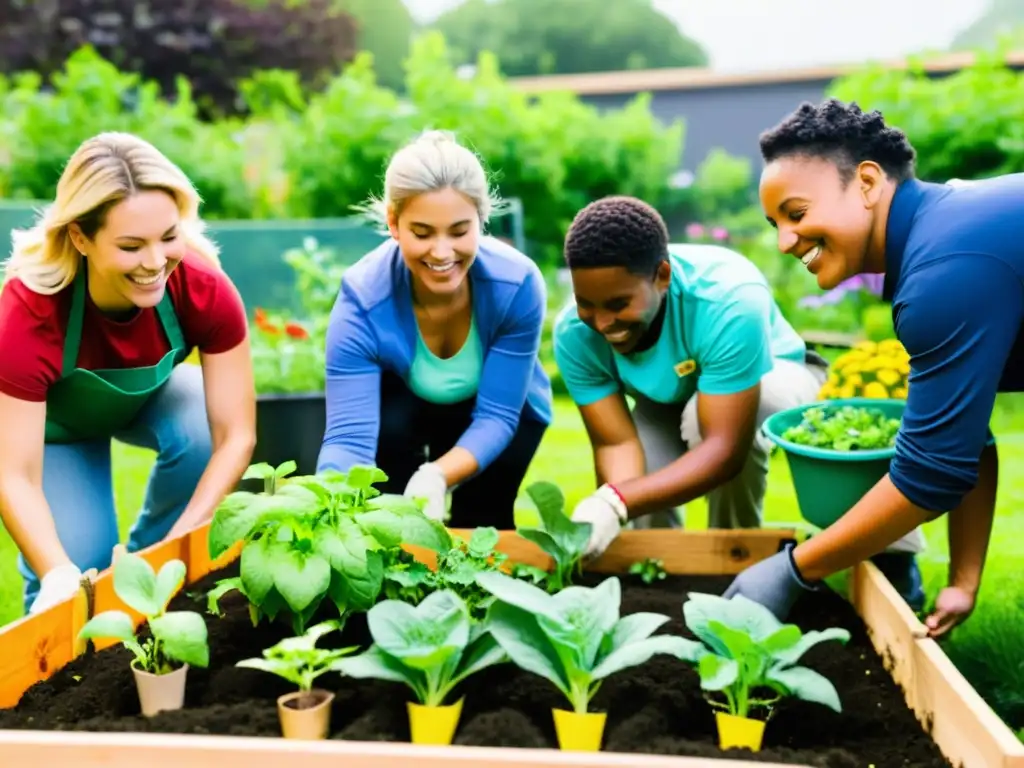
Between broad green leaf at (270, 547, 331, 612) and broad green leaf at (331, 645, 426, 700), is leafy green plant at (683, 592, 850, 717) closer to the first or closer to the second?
broad green leaf at (331, 645, 426, 700)

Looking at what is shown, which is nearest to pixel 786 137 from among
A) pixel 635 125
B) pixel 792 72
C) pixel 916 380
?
pixel 916 380

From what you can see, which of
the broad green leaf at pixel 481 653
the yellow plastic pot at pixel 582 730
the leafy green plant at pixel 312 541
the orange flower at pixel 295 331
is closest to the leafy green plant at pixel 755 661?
the yellow plastic pot at pixel 582 730

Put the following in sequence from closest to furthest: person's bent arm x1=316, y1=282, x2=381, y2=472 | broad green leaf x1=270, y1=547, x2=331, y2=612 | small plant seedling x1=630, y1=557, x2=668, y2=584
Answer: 1. broad green leaf x1=270, y1=547, x2=331, y2=612
2. small plant seedling x1=630, y1=557, x2=668, y2=584
3. person's bent arm x1=316, y1=282, x2=381, y2=472

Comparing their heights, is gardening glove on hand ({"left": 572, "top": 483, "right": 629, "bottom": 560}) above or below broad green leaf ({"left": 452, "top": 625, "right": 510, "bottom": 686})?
below

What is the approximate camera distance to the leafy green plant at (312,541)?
1.53 meters

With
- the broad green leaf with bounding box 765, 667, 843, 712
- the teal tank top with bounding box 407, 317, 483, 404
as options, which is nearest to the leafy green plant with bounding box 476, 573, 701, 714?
the broad green leaf with bounding box 765, 667, 843, 712

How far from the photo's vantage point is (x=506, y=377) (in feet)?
8.02

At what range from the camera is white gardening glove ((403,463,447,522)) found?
7.16 feet

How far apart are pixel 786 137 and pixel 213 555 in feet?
3.90

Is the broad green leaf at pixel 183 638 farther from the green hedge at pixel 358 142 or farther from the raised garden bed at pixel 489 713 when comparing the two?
the green hedge at pixel 358 142

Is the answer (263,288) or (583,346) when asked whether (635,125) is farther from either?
(583,346)

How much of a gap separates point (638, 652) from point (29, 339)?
1.45 metres

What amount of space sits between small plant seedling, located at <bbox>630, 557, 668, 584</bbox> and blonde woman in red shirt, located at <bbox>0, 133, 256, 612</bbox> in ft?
3.08

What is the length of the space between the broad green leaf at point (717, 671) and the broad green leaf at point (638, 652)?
0.11 ft
